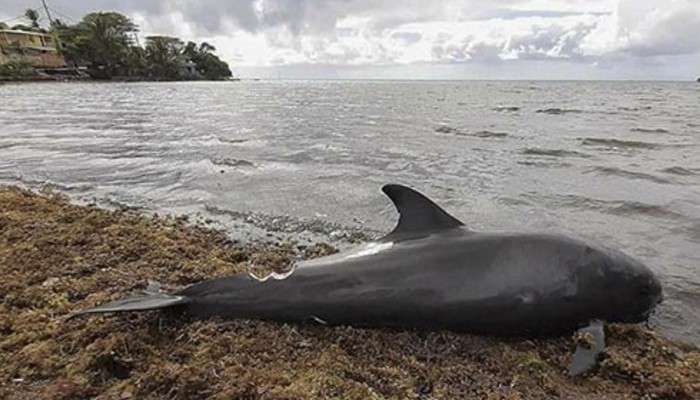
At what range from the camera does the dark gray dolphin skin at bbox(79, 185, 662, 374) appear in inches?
156

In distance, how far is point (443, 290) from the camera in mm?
3975

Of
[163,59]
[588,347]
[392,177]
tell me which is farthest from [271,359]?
[163,59]

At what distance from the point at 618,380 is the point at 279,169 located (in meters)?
9.34

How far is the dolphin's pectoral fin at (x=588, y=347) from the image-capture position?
3738 millimetres

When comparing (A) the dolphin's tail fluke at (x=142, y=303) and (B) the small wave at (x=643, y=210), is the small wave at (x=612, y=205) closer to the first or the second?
(B) the small wave at (x=643, y=210)

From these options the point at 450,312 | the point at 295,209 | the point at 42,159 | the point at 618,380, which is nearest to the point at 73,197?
the point at 295,209

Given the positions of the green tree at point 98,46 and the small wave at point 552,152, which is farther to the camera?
the green tree at point 98,46

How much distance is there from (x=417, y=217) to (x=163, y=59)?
425 ft

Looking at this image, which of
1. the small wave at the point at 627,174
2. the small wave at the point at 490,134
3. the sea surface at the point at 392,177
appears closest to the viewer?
the sea surface at the point at 392,177

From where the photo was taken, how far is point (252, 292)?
413 centimetres

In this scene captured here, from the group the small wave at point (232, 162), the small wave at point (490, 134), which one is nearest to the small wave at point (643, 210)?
the small wave at point (232, 162)

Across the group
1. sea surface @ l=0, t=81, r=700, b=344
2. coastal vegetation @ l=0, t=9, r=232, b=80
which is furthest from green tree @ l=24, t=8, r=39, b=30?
sea surface @ l=0, t=81, r=700, b=344

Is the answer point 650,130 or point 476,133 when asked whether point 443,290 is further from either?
point 650,130

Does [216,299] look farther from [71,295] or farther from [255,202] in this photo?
[255,202]
